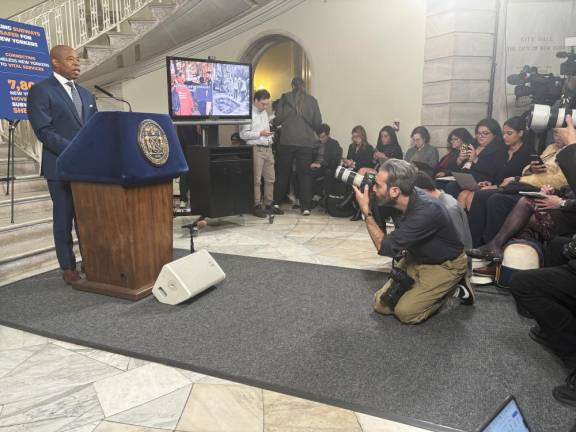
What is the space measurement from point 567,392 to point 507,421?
117 cm

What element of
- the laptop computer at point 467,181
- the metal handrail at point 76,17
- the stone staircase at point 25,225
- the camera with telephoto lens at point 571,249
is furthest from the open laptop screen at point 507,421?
the metal handrail at point 76,17

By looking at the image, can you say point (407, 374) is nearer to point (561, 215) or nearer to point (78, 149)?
point (561, 215)

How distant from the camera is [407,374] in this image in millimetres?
1861

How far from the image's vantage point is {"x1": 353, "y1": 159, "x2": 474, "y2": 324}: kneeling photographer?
2270mm

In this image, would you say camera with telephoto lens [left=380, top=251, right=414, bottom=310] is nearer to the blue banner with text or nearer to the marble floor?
the marble floor

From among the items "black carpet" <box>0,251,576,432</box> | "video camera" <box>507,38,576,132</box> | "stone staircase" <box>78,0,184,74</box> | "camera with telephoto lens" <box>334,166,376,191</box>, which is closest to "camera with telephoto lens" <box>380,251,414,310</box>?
"black carpet" <box>0,251,576,432</box>

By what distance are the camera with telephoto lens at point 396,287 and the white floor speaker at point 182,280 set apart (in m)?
1.07

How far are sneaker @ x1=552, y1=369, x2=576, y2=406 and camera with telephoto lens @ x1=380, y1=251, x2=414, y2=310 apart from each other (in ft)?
2.71

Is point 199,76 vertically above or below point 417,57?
below

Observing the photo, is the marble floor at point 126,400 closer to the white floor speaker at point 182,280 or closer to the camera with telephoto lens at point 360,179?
the white floor speaker at point 182,280

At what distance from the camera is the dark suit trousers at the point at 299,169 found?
523 centimetres

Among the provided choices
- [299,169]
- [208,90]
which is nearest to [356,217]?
[299,169]

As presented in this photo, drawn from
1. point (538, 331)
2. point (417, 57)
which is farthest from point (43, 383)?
point (417, 57)

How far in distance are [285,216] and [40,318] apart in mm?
3106
